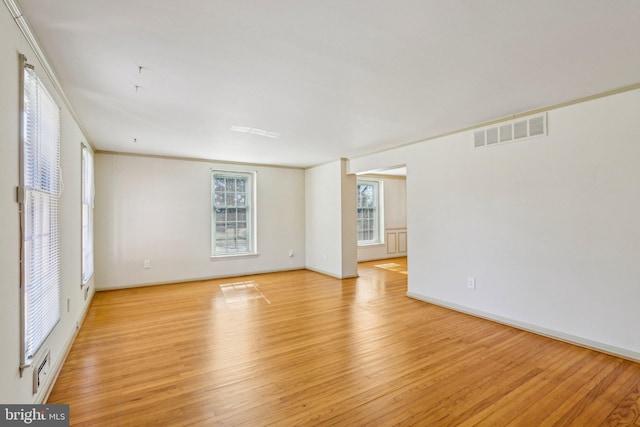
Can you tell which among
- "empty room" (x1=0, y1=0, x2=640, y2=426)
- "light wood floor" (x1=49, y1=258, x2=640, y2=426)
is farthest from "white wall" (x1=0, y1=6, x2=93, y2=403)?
"light wood floor" (x1=49, y1=258, x2=640, y2=426)

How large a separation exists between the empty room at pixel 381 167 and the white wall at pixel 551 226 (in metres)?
0.02

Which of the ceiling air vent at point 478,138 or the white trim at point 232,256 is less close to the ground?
the ceiling air vent at point 478,138

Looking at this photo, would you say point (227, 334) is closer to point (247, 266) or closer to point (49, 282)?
point (49, 282)

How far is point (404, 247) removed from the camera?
343 inches

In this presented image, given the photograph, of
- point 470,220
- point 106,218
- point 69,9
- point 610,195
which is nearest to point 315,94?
point 69,9

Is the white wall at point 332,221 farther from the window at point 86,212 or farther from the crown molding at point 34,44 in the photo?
the crown molding at point 34,44

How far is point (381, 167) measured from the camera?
5.19 meters

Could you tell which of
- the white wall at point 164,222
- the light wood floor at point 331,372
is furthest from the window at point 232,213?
the light wood floor at point 331,372

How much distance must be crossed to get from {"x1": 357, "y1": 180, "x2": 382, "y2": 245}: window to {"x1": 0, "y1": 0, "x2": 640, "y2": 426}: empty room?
304 centimetres

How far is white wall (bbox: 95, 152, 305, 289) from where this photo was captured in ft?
16.9

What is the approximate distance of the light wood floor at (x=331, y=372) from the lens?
6.35 ft

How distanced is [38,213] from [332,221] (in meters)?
4.66

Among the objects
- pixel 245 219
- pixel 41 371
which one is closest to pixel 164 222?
pixel 245 219

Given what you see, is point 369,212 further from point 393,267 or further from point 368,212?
point 393,267
